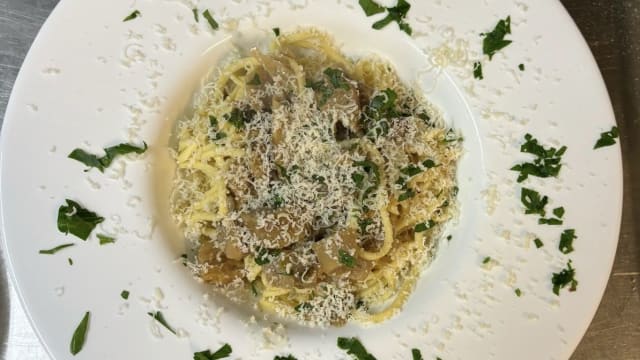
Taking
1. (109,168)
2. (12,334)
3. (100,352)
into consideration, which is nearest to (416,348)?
(100,352)

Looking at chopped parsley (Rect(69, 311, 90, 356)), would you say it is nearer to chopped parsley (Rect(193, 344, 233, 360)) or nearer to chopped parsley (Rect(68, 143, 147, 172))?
chopped parsley (Rect(193, 344, 233, 360))

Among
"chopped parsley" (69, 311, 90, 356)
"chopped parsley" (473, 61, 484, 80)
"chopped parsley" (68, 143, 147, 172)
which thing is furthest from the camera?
"chopped parsley" (473, 61, 484, 80)

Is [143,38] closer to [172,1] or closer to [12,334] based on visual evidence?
[172,1]

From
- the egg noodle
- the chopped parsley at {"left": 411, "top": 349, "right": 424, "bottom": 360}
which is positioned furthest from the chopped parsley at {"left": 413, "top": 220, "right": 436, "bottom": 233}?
the chopped parsley at {"left": 411, "top": 349, "right": 424, "bottom": 360}

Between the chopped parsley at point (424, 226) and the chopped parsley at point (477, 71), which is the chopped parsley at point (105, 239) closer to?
the chopped parsley at point (424, 226)

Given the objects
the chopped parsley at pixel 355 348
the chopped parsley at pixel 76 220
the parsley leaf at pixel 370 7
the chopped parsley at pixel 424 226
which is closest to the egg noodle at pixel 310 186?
the chopped parsley at pixel 424 226

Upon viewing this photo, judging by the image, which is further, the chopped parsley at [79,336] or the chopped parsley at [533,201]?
the chopped parsley at [533,201]

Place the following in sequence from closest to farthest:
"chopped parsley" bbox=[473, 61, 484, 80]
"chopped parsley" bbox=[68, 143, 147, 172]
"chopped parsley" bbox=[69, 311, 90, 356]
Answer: "chopped parsley" bbox=[69, 311, 90, 356] < "chopped parsley" bbox=[68, 143, 147, 172] < "chopped parsley" bbox=[473, 61, 484, 80]
